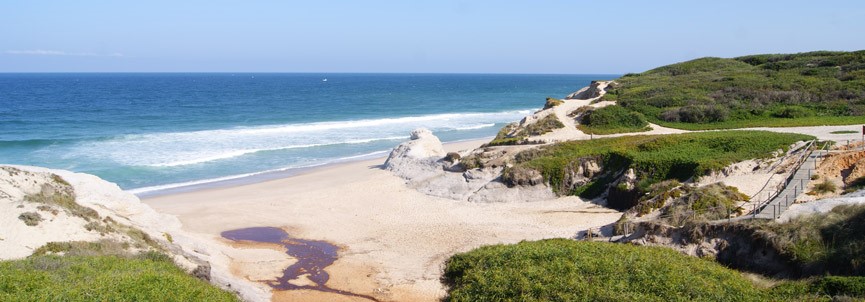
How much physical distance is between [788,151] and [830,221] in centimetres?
1118

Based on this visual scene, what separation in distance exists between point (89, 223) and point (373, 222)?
437 inches

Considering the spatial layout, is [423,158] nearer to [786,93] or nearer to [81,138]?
[786,93]

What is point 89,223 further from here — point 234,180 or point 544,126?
point 544,126

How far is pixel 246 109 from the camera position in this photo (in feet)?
268

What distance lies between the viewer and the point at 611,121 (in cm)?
4019

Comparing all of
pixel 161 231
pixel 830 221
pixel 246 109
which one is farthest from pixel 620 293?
pixel 246 109

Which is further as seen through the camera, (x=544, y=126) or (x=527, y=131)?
(x=527, y=131)

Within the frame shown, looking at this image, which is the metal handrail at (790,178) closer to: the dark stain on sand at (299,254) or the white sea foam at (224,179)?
the dark stain on sand at (299,254)

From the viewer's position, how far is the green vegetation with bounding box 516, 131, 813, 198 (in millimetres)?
26547

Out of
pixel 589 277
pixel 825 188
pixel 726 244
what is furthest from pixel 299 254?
pixel 825 188

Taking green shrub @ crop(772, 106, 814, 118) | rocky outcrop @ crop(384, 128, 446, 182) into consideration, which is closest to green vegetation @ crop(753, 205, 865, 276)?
rocky outcrop @ crop(384, 128, 446, 182)

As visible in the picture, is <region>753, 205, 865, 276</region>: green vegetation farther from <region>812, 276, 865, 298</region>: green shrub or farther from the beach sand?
the beach sand

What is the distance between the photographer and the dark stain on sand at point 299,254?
785 inches

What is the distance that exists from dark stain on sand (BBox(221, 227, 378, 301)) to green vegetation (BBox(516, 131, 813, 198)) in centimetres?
1124
